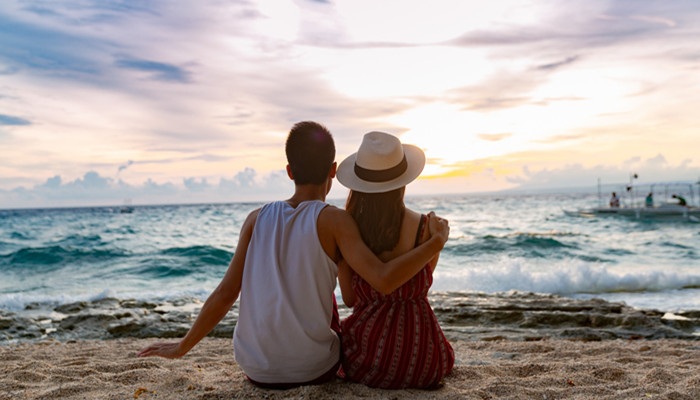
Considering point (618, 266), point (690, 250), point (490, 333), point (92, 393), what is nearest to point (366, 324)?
point (92, 393)

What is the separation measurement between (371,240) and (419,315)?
60cm

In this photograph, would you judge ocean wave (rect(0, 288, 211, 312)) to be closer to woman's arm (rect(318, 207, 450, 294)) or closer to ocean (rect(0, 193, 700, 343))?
ocean (rect(0, 193, 700, 343))

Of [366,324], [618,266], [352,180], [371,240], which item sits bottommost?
[618,266]

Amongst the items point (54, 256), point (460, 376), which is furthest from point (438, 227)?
point (54, 256)

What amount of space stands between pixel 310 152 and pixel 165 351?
1401 millimetres

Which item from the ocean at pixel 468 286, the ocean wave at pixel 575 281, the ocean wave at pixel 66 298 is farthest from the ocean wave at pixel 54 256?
the ocean wave at pixel 575 281

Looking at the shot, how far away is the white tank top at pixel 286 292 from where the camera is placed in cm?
264

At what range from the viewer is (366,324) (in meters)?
2.90

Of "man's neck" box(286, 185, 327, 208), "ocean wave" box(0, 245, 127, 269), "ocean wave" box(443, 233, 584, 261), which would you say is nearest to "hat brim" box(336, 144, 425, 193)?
"man's neck" box(286, 185, 327, 208)

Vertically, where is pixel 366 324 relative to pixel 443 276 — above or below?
above

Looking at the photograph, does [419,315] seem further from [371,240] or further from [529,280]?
[529,280]

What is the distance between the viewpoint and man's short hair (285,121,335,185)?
105 inches

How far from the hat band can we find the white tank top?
12.7 inches

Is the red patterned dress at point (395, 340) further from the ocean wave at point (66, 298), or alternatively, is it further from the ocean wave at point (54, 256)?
the ocean wave at point (54, 256)
